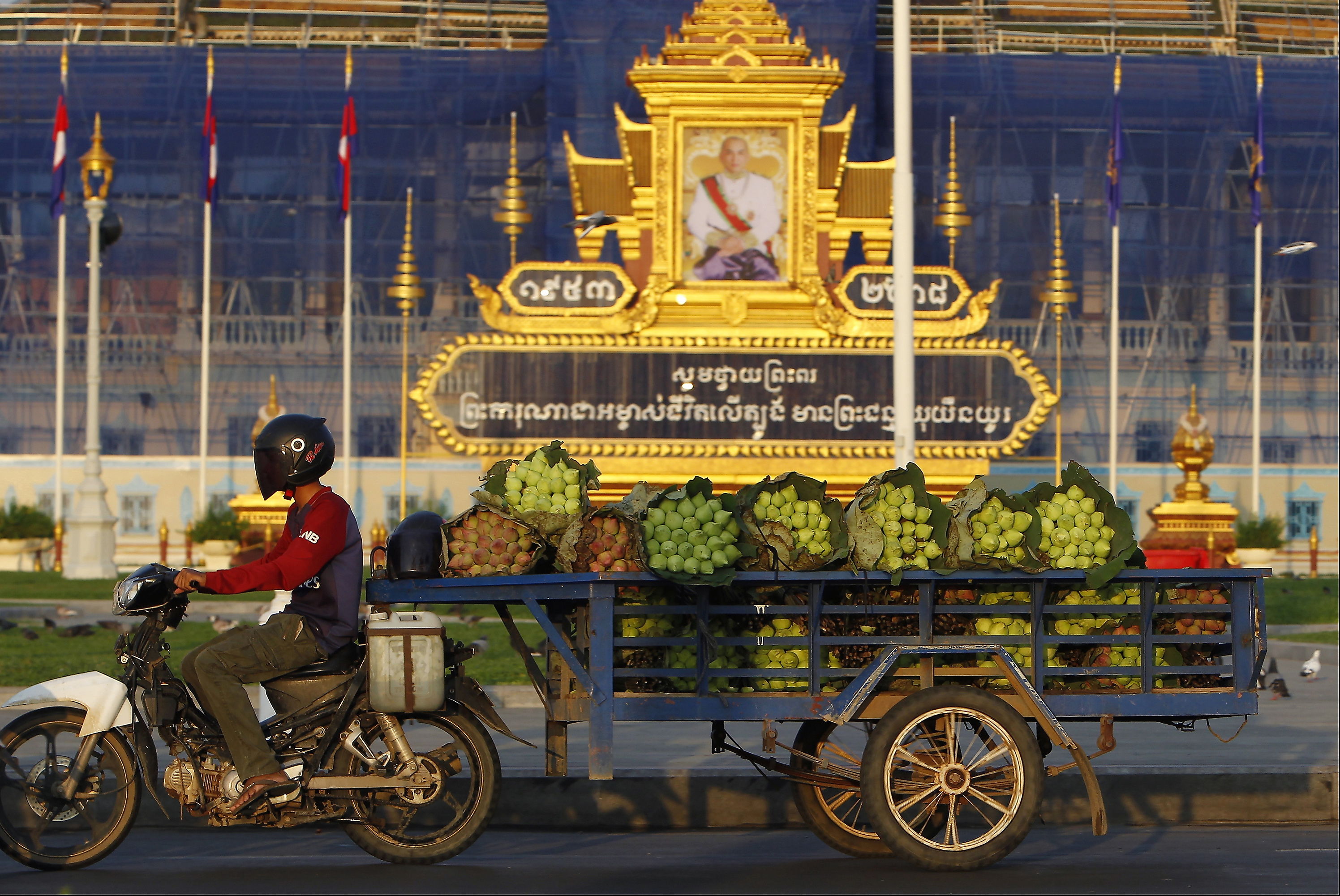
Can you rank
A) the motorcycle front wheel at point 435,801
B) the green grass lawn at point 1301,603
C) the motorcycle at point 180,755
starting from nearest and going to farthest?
1. the motorcycle at point 180,755
2. the motorcycle front wheel at point 435,801
3. the green grass lawn at point 1301,603

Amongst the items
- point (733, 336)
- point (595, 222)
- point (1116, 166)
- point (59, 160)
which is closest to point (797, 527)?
point (733, 336)

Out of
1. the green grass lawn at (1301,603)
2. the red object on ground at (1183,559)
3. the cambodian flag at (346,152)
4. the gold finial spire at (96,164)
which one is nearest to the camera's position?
the red object on ground at (1183,559)

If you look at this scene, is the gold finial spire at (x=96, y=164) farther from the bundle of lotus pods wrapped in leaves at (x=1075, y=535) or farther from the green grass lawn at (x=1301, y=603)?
the bundle of lotus pods wrapped in leaves at (x=1075, y=535)

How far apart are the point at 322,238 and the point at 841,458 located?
22252mm

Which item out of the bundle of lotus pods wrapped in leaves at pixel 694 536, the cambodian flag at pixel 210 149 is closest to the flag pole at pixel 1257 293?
the cambodian flag at pixel 210 149

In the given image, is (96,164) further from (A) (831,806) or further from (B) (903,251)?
(A) (831,806)

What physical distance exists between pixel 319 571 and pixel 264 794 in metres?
0.92

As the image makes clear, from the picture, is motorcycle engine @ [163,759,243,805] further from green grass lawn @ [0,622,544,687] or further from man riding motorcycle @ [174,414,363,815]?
green grass lawn @ [0,622,544,687]

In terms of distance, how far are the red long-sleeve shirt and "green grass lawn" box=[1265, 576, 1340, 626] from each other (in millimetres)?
17863

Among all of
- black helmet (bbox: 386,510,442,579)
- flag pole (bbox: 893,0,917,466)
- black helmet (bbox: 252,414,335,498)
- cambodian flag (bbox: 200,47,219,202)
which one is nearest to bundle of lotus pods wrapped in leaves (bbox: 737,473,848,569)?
black helmet (bbox: 386,510,442,579)

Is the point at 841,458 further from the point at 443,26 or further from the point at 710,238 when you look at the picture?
the point at 443,26

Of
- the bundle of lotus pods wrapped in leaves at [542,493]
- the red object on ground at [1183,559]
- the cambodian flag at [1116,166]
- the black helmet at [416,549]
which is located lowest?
the red object on ground at [1183,559]

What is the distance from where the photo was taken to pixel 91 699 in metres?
7.08

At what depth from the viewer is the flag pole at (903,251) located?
44.8 ft
